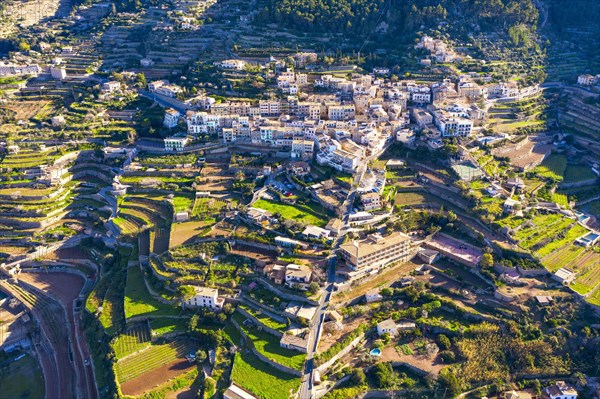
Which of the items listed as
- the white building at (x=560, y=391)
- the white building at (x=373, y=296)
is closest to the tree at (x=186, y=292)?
the white building at (x=373, y=296)

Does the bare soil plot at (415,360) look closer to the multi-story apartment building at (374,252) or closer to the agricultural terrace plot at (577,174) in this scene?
the multi-story apartment building at (374,252)

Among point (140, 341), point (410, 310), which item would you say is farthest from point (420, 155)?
point (140, 341)

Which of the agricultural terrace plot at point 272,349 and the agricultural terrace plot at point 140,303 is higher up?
the agricultural terrace plot at point 272,349

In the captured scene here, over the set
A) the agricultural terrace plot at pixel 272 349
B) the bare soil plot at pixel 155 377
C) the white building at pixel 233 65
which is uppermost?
the white building at pixel 233 65

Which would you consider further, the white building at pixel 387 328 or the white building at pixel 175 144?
the white building at pixel 175 144

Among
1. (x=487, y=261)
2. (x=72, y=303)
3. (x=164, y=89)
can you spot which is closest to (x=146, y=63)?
(x=164, y=89)

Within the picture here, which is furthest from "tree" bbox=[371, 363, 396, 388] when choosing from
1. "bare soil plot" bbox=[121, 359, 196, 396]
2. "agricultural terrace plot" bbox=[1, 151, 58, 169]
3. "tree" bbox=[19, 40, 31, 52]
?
"tree" bbox=[19, 40, 31, 52]

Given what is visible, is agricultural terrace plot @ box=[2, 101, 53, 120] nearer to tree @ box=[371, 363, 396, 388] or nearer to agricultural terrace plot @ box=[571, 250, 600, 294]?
tree @ box=[371, 363, 396, 388]

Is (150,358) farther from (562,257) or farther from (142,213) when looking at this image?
(562,257)
